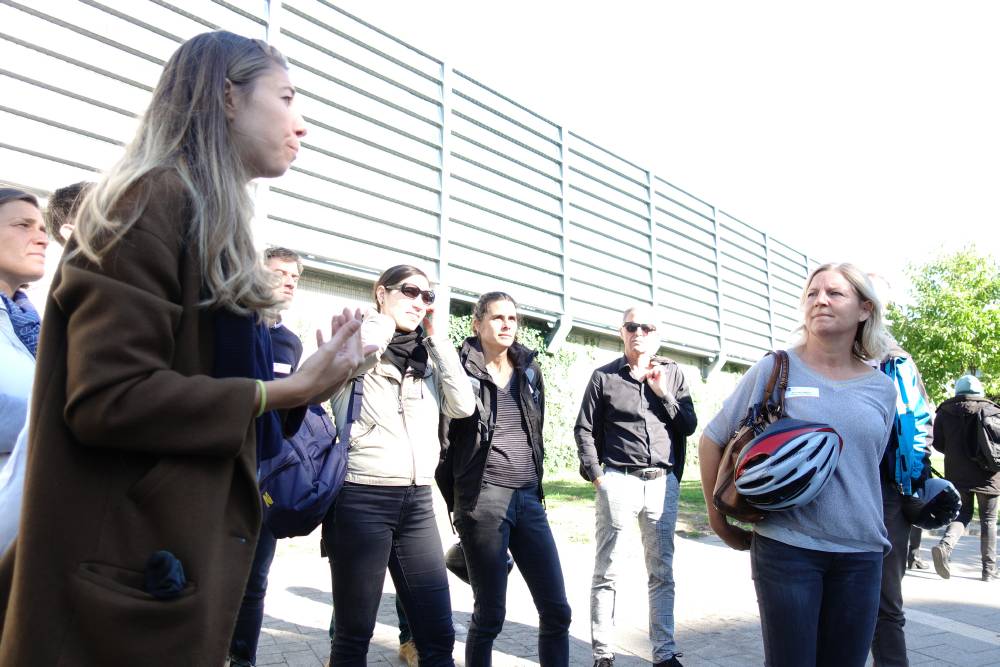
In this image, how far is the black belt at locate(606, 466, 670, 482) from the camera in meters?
5.24

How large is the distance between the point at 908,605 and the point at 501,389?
445 cm

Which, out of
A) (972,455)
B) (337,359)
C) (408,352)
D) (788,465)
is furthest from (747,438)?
(972,455)

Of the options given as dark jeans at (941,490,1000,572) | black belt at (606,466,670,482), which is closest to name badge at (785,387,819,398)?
black belt at (606,466,670,482)

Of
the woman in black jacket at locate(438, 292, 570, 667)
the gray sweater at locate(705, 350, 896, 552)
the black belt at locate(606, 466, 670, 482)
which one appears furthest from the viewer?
the black belt at locate(606, 466, 670, 482)

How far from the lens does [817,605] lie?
2.99 metres

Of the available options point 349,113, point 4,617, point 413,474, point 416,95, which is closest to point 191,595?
point 4,617

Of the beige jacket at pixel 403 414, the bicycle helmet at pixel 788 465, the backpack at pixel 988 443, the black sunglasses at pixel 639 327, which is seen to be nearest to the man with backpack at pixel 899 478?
the bicycle helmet at pixel 788 465

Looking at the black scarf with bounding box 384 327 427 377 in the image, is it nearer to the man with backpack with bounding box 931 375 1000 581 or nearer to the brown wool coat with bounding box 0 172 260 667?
the brown wool coat with bounding box 0 172 260 667

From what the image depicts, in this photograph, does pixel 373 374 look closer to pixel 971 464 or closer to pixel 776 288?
pixel 971 464

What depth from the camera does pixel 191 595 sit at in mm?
1414

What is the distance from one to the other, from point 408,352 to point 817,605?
82.9 inches

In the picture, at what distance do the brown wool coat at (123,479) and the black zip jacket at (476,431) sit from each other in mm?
2794

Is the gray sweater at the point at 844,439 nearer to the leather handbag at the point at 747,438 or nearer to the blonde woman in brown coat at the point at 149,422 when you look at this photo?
the leather handbag at the point at 747,438

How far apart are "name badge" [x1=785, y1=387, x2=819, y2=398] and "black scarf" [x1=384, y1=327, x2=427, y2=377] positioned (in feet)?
5.65
